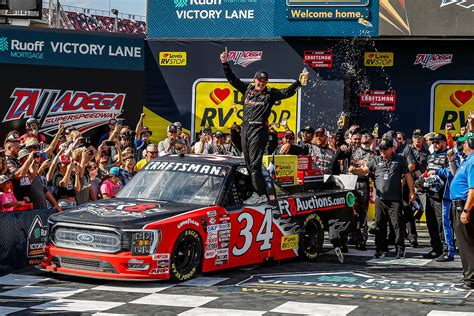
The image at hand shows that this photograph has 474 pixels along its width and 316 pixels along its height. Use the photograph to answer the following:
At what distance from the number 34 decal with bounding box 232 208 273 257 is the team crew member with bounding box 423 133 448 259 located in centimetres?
274

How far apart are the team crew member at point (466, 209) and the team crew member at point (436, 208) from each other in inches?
91.9

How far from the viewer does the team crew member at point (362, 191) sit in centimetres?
1527

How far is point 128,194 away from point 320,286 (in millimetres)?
2938

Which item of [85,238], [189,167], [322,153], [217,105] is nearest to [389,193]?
[322,153]

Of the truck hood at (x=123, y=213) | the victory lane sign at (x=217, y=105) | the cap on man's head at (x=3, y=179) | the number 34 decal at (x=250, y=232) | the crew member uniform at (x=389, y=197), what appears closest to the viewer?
the truck hood at (x=123, y=213)

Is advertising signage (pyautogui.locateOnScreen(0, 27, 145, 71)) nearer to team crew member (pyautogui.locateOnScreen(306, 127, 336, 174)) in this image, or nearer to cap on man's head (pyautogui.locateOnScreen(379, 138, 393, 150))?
team crew member (pyautogui.locateOnScreen(306, 127, 336, 174))

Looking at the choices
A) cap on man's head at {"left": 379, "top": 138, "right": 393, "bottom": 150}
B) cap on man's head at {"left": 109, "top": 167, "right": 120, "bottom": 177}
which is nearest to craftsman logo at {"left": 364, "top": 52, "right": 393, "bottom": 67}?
cap on man's head at {"left": 379, "top": 138, "right": 393, "bottom": 150}

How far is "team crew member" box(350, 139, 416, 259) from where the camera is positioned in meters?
14.1

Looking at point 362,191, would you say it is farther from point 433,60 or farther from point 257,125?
point 433,60

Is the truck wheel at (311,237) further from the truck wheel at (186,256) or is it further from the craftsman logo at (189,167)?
the truck wheel at (186,256)

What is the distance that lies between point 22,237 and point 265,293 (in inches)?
136

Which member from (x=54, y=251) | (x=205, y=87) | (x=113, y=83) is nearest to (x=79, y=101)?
(x=113, y=83)

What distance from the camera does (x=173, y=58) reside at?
77.2 feet

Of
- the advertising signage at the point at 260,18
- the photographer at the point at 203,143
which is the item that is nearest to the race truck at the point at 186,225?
the photographer at the point at 203,143
